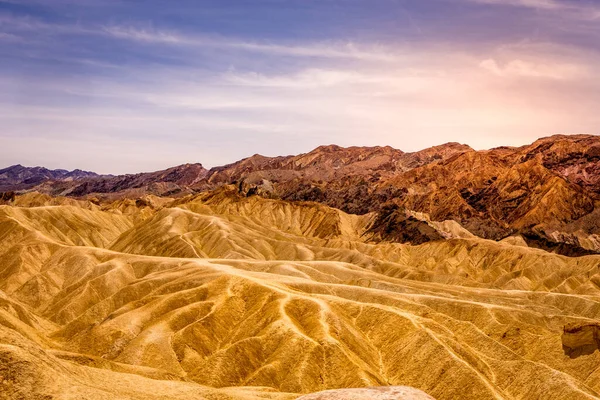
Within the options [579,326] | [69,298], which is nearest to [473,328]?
[579,326]

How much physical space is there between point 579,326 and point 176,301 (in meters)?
75.9

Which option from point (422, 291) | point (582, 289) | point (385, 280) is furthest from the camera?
point (582, 289)

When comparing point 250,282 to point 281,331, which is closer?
point 281,331

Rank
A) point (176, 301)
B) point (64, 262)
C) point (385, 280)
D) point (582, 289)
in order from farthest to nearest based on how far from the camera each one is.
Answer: point (582, 289) → point (64, 262) → point (385, 280) → point (176, 301)

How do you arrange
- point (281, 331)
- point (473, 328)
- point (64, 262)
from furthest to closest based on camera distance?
point (64, 262) < point (473, 328) < point (281, 331)

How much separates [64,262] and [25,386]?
454ft

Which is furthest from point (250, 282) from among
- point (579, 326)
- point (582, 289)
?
point (582, 289)

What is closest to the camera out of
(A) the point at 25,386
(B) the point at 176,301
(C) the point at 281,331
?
(A) the point at 25,386

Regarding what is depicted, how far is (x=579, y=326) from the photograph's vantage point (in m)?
92.9

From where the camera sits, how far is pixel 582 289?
19800cm

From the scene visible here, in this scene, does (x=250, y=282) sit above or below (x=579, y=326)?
above

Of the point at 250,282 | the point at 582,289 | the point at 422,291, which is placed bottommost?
the point at 582,289

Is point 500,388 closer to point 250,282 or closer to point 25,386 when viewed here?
point 250,282

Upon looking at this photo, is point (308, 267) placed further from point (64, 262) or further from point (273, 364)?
point (273, 364)
